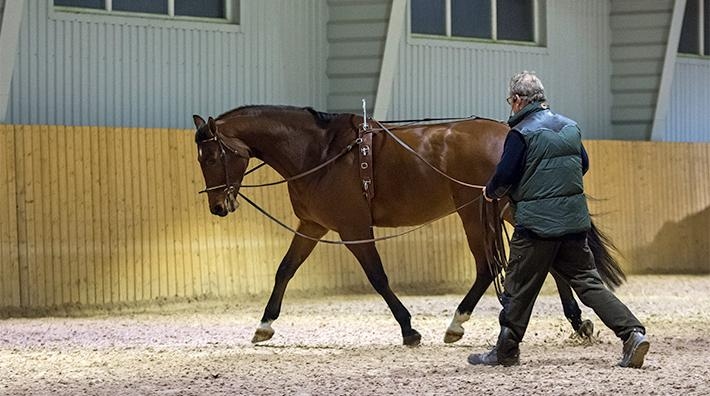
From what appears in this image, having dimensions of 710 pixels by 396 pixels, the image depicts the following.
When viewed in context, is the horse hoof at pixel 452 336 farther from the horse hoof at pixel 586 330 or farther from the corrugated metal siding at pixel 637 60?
the corrugated metal siding at pixel 637 60

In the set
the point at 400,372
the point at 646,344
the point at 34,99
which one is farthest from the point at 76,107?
the point at 646,344

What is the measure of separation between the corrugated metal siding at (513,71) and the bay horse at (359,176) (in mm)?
6215

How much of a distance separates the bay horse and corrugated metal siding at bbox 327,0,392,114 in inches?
211

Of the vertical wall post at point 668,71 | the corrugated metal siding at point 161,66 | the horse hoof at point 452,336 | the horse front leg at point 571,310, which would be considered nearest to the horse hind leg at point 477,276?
the horse hoof at point 452,336

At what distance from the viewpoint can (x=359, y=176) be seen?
8.34 meters

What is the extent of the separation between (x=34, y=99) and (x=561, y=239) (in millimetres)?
7798

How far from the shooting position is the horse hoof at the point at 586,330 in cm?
816

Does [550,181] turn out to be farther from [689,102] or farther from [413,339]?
[689,102]

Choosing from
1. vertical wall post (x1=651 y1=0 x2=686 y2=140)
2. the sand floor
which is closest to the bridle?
the sand floor

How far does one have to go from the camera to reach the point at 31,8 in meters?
12.4

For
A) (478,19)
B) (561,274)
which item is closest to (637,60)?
(478,19)

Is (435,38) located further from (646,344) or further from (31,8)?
(646,344)

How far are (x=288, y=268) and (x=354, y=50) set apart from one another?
19.9 feet

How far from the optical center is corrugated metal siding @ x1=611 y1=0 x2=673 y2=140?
16141mm
